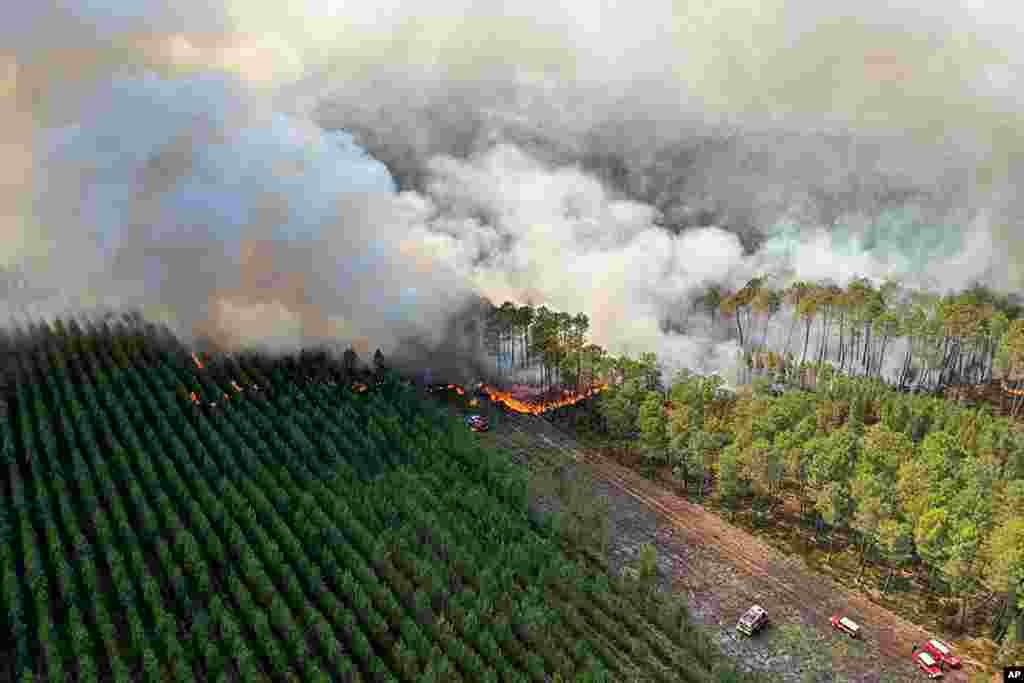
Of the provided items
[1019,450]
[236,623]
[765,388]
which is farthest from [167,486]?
[1019,450]

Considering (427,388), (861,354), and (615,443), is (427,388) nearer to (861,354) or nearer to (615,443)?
(615,443)

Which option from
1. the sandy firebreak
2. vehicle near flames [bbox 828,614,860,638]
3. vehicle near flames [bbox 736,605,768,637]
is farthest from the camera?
vehicle near flames [bbox 828,614,860,638]

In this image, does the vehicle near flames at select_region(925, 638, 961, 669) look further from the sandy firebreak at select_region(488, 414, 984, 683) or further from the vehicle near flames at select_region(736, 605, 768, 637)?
the vehicle near flames at select_region(736, 605, 768, 637)

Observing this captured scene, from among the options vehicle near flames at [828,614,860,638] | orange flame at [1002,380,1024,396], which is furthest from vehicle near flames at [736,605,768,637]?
orange flame at [1002,380,1024,396]

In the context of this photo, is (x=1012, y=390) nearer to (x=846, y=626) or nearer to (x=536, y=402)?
(x=846, y=626)

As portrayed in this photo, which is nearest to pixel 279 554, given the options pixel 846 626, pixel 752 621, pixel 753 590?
pixel 752 621

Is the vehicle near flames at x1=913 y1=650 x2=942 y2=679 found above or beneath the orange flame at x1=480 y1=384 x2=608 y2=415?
beneath
